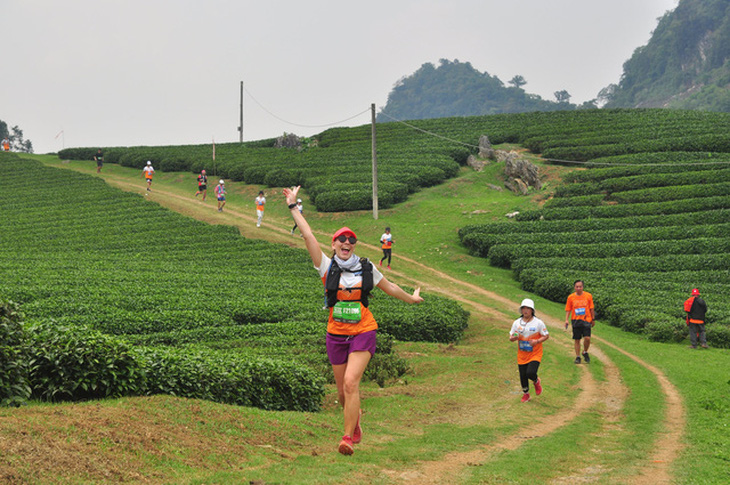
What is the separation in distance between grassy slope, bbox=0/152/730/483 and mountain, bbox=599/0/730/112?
10565 centimetres

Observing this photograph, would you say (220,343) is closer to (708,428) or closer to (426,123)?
(708,428)

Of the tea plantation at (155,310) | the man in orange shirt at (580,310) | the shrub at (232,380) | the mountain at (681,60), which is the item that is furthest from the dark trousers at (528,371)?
the mountain at (681,60)

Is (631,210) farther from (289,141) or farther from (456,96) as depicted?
(456,96)

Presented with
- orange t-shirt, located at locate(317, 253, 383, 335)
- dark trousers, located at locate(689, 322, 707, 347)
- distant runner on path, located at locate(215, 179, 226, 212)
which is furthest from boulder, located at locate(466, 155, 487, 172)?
orange t-shirt, located at locate(317, 253, 383, 335)

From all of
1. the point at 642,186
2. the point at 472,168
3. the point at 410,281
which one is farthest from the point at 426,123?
the point at 410,281

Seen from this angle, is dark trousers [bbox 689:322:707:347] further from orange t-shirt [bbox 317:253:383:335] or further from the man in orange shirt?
orange t-shirt [bbox 317:253:383:335]

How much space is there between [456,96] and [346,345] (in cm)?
16659

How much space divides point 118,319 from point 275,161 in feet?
120

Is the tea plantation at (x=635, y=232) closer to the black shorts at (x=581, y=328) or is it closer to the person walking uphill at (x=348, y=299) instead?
the black shorts at (x=581, y=328)

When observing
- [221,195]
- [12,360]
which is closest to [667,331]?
[12,360]

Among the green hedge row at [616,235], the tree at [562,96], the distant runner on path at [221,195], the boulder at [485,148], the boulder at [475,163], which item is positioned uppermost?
the tree at [562,96]

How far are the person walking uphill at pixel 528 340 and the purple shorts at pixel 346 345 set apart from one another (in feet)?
17.8

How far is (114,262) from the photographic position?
2905 cm

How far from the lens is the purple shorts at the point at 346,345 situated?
809 cm
